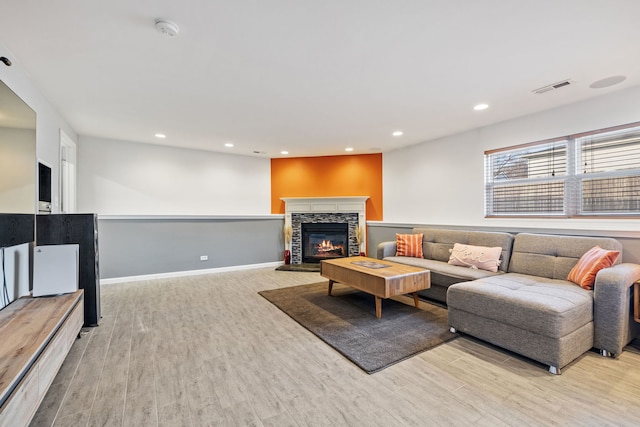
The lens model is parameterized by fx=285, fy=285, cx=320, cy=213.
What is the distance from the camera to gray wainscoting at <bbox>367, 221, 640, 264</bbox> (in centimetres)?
277

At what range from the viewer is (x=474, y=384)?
192 cm

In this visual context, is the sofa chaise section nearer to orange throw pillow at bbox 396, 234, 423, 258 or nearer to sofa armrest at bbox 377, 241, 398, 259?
orange throw pillow at bbox 396, 234, 423, 258

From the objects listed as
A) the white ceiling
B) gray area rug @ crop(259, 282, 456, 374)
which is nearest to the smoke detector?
the white ceiling

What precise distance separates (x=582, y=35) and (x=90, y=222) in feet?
15.0

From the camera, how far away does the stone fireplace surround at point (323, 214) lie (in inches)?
236

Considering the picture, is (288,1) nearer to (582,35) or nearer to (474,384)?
(582,35)

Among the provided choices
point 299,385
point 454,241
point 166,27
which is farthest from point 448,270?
point 166,27

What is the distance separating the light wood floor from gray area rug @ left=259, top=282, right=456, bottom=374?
12cm

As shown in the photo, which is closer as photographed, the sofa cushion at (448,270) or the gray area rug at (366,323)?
the gray area rug at (366,323)

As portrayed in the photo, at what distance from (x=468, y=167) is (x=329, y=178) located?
273 centimetres

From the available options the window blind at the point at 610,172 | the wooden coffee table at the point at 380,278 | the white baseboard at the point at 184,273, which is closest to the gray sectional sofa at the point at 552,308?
the wooden coffee table at the point at 380,278

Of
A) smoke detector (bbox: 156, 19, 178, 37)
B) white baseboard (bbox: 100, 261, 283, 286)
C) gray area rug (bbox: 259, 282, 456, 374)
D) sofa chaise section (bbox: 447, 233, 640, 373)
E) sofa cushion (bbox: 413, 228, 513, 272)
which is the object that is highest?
smoke detector (bbox: 156, 19, 178, 37)

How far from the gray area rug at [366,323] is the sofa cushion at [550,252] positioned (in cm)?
107

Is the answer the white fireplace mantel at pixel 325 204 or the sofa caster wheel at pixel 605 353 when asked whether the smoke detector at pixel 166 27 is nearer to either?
the sofa caster wheel at pixel 605 353
